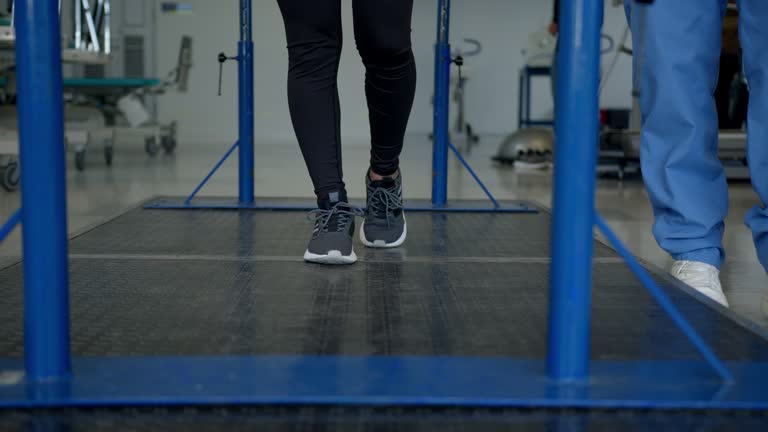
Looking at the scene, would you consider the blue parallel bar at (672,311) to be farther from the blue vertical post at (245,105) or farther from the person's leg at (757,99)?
the blue vertical post at (245,105)

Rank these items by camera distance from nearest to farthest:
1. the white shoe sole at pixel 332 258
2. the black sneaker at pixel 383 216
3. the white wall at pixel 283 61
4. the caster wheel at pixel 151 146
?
1. the white shoe sole at pixel 332 258
2. the black sneaker at pixel 383 216
3. the caster wheel at pixel 151 146
4. the white wall at pixel 283 61

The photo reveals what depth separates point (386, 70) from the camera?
5.30 feet

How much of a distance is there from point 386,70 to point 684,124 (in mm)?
546

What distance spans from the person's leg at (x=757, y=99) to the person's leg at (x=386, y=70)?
565 millimetres

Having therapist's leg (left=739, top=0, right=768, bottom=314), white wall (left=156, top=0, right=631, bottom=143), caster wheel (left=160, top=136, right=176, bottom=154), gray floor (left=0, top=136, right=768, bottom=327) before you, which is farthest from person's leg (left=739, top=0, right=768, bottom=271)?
white wall (left=156, top=0, right=631, bottom=143)

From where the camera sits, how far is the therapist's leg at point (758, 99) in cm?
142

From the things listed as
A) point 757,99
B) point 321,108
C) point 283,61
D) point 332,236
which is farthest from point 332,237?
point 283,61

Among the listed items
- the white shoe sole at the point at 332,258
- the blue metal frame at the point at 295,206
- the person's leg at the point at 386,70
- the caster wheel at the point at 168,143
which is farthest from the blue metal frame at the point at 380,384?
the caster wheel at the point at 168,143

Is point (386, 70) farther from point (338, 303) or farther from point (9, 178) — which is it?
point (9, 178)

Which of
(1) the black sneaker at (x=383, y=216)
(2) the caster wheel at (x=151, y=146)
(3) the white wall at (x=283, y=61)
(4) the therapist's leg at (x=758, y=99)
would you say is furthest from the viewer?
(3) the white wall at (x=283, y=61)

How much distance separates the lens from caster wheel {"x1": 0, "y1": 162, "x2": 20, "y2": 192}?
325 centimetres

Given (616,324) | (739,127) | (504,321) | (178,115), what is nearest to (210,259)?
(504,321)

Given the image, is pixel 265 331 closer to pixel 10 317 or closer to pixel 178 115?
pixel 10 317

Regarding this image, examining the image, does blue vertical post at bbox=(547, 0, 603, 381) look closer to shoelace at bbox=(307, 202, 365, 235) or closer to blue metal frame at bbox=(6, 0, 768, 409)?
blue metal frame at bbox=(6, 0, 768, 409)
